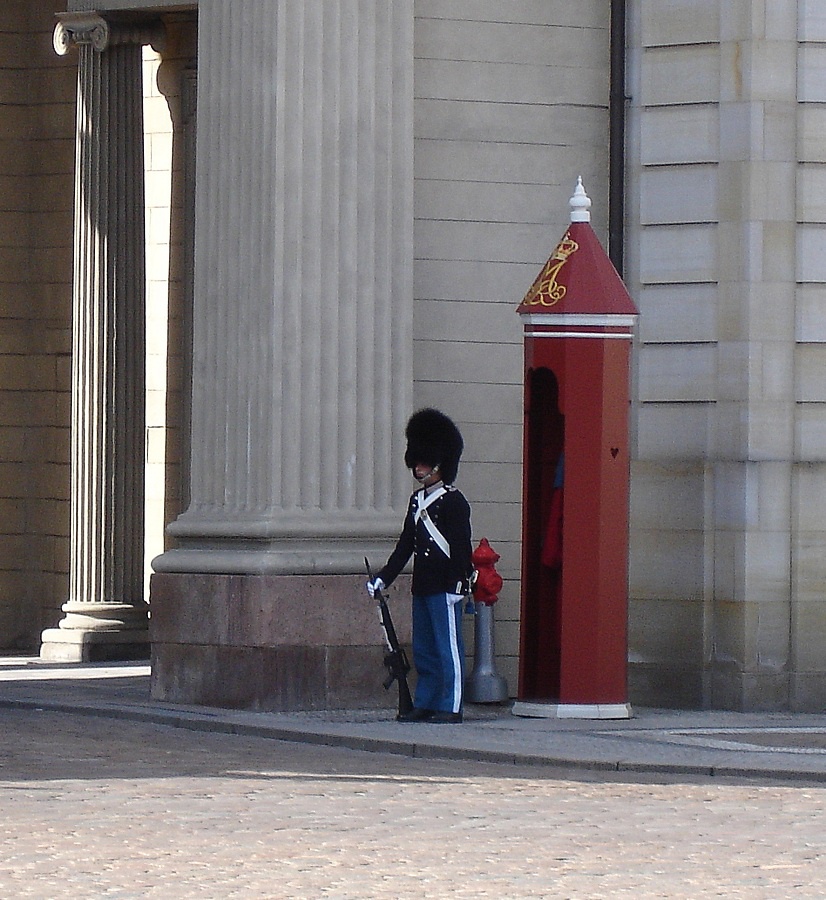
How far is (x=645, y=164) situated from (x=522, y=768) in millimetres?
4760

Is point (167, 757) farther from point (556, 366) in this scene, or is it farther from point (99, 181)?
point (99, 181)

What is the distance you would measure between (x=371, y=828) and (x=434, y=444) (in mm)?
4740

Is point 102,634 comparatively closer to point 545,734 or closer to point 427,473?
point 427,473

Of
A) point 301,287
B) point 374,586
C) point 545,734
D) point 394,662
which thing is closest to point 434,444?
point 374,586

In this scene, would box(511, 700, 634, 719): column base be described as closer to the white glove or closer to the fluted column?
the white glove

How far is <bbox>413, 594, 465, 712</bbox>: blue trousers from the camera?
13.7 meters

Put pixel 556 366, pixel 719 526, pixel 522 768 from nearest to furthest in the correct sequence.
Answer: pixel 522 768 → pixel 556 366 → pixel 719 526

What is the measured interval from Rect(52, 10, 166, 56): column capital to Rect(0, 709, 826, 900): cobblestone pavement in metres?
8.32

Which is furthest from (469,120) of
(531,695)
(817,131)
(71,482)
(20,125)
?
(20,125)

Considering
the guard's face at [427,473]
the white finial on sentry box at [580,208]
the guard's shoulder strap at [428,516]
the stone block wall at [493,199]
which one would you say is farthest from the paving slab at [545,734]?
the white finial on sentry box at [580,208]

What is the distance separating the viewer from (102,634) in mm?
19250

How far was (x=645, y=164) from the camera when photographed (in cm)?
1505

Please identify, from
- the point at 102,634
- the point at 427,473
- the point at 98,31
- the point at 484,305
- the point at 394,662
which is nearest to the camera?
the point at 394,662

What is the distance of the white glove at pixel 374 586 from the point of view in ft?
43.8
